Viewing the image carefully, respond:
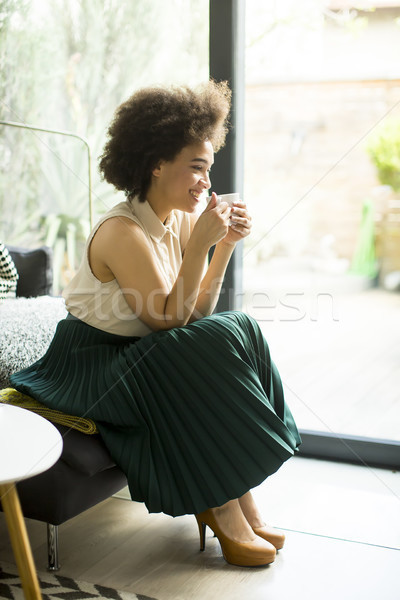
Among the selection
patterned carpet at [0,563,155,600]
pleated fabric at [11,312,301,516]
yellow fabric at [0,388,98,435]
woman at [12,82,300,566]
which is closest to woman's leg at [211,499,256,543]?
woman at [12,82,300,566]

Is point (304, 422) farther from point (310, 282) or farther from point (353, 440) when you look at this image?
point (310, 282)

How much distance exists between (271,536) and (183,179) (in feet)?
3.13

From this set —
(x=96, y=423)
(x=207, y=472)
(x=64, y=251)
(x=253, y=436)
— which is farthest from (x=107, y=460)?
(x=64, y=251)

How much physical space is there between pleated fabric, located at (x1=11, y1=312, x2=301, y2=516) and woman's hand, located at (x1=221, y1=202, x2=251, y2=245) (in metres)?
0.31

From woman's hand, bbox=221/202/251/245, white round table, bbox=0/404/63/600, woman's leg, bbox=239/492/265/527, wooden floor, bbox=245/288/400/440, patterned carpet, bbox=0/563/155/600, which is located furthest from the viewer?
wooden floor, bbox=245/288/400/440

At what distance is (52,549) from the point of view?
1.57 meters

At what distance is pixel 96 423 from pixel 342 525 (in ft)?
2.54

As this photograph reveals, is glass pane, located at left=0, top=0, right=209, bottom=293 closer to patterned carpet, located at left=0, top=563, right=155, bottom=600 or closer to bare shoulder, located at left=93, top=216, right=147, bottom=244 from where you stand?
bare shoulder, located at left=93, top=216, right=147, bottom=244

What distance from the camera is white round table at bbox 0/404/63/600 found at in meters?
1.06

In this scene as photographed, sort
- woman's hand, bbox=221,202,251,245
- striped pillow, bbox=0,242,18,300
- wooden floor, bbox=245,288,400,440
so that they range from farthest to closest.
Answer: wooden floor, bbox=245,288,400,440 → striped pillow, bbox=0,242,18,300 → woman's hand, bbox=221,202,251,245

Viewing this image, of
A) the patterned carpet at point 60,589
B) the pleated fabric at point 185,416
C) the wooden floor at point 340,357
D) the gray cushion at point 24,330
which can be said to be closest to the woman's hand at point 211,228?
the pleated fabric at point 185,416

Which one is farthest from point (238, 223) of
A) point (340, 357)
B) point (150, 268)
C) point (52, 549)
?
point (340, 357)

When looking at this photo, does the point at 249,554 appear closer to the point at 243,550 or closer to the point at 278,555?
the point at 243,550

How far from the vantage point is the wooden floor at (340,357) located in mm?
2541
